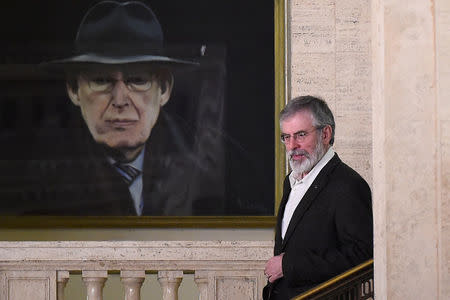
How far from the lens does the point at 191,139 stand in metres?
9.77

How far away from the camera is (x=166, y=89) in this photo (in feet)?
32.3

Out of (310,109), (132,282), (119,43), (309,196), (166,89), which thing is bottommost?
(132,282)

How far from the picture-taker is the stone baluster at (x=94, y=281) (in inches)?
262

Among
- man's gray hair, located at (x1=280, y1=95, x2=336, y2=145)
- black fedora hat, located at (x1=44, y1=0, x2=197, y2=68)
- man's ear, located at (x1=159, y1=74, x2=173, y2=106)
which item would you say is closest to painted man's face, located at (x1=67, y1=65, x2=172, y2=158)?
man's ear, located at (x1=159, y1=74, x2=173, y2=106)

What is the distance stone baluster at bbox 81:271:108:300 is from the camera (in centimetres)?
666

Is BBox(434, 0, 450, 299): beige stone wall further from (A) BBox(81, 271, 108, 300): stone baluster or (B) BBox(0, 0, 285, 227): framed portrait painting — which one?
(B) BBox(0, 0, 285, 227): framed portrait painting

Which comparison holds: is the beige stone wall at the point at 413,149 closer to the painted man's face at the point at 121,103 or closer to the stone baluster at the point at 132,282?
the stone baluster at the point at 132,282

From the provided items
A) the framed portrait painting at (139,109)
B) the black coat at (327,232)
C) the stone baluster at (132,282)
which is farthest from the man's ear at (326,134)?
the framed portrait painting at (139,109)

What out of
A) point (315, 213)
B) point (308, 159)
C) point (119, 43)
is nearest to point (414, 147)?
point (315, 213)

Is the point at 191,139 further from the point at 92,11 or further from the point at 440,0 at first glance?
the point at 440,0

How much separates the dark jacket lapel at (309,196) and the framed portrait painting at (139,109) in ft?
14.5

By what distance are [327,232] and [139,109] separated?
5.07 m

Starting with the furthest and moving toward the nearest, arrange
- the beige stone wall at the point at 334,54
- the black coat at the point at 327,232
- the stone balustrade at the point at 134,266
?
1. the beige stone wall at the point at 334,54
2. the stone balustrade at the point at 134,266
3. the black coat at the point at 327,232

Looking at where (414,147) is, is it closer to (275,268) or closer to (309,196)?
(309,196)
